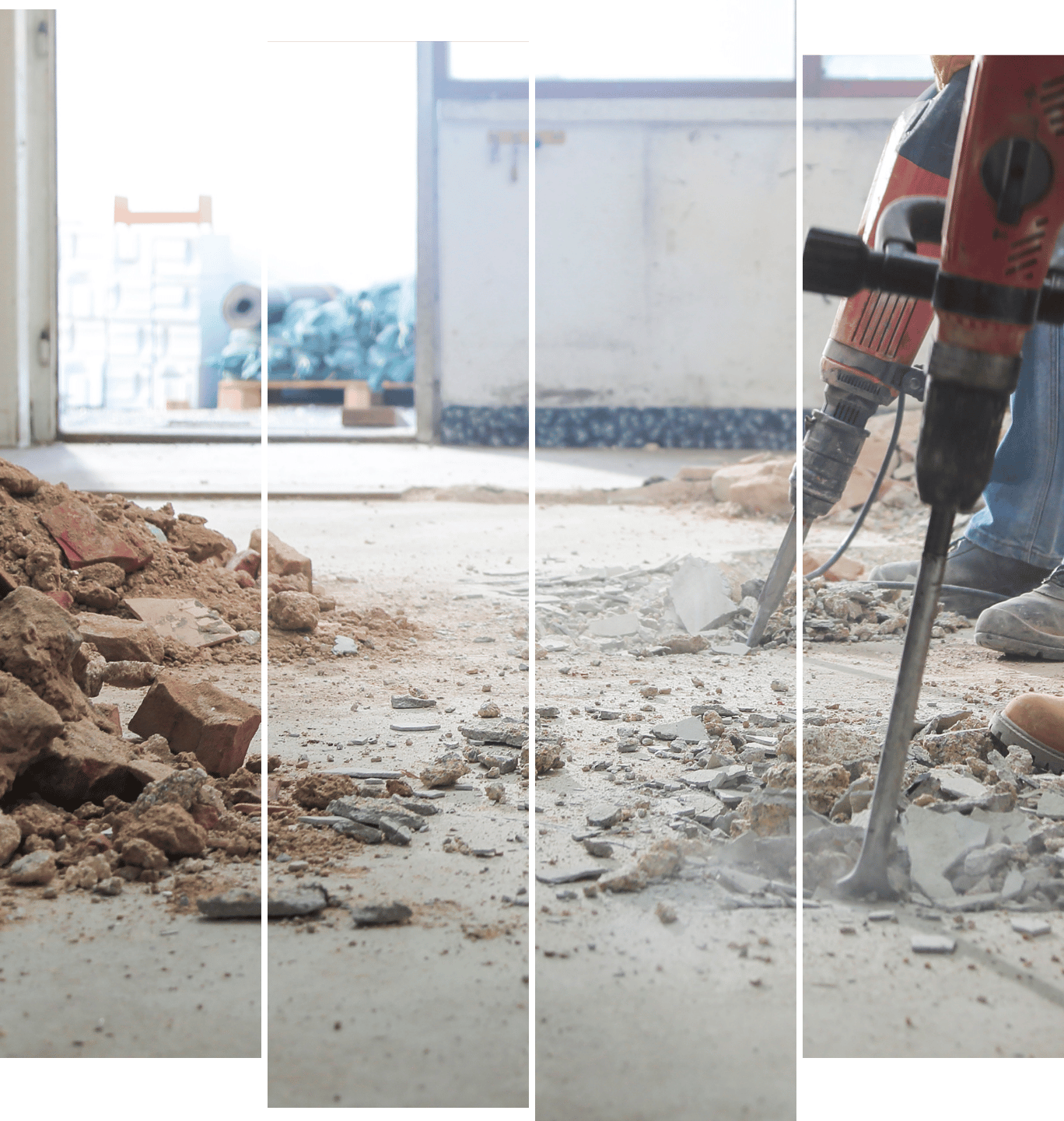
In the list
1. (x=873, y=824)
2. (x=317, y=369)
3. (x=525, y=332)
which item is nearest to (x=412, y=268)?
(x=525, y=332)

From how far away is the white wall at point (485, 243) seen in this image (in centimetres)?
93

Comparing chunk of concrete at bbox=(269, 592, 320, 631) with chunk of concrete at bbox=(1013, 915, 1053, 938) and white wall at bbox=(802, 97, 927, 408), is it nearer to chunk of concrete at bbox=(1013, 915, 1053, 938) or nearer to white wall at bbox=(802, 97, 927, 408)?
white wall at bbox=(802, 97, 927, 408)

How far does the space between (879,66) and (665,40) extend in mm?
316

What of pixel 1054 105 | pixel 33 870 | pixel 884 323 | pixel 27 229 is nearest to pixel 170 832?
pixel 33 870

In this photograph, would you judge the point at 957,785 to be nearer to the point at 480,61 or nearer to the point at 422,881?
the point at 422,881

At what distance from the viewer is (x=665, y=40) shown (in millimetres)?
890

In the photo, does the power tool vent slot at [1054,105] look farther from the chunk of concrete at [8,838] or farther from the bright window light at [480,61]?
the chunk of concrete at [8,838]

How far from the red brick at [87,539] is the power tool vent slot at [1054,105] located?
1690 mm

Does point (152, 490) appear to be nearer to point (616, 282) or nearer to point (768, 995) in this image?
point (616, 282)

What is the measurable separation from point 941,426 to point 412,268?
2.33 feet

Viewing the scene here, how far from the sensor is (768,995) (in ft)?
2.29

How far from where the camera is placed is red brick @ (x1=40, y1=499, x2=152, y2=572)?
6.43ft

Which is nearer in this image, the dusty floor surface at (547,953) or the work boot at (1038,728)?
the dusty floor surface at (547,953)

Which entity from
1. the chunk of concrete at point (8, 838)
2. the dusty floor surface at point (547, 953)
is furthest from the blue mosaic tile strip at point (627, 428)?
the chunk of concrete at point (8, 838)
